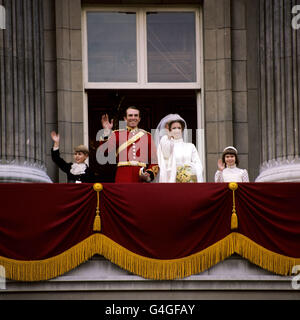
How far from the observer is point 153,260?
48.1 feet

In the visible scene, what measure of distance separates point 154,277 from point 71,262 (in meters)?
1.17

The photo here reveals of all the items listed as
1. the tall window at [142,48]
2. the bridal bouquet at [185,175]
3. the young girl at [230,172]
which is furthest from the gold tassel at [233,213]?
the tall window at [142,48]

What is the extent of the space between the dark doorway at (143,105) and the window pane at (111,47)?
12.3 inches

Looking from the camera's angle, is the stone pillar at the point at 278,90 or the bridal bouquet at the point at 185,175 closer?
the bridal bouquet at the point at 185,175

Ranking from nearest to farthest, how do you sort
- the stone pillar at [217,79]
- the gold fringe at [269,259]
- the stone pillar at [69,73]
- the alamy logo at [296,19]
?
1. the gold fringe at [269,259]
2. the alamy logo at [296,19]
3. the stone pillar at [69,73]
4. the stone pillar at [217,79]

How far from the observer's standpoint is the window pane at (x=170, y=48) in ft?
64.1

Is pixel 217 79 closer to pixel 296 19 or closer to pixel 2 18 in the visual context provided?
pixel 296 19

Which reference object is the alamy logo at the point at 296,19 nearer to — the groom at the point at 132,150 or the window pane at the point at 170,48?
the window pane at the point at 170,48

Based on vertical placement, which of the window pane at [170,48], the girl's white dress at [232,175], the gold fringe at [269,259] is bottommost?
the gold fringe at [269,259]

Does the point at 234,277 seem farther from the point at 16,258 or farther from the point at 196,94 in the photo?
the point at 196,94

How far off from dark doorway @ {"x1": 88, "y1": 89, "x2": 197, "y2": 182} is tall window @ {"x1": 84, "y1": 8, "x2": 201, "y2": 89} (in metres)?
0.17

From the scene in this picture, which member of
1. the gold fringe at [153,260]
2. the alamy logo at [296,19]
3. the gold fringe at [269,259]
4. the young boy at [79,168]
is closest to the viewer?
the gold fringe at [153,260]

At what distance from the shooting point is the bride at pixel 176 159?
53.5 feet

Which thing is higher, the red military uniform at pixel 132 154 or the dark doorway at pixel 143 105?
the dark doorway at pixel 143 105
